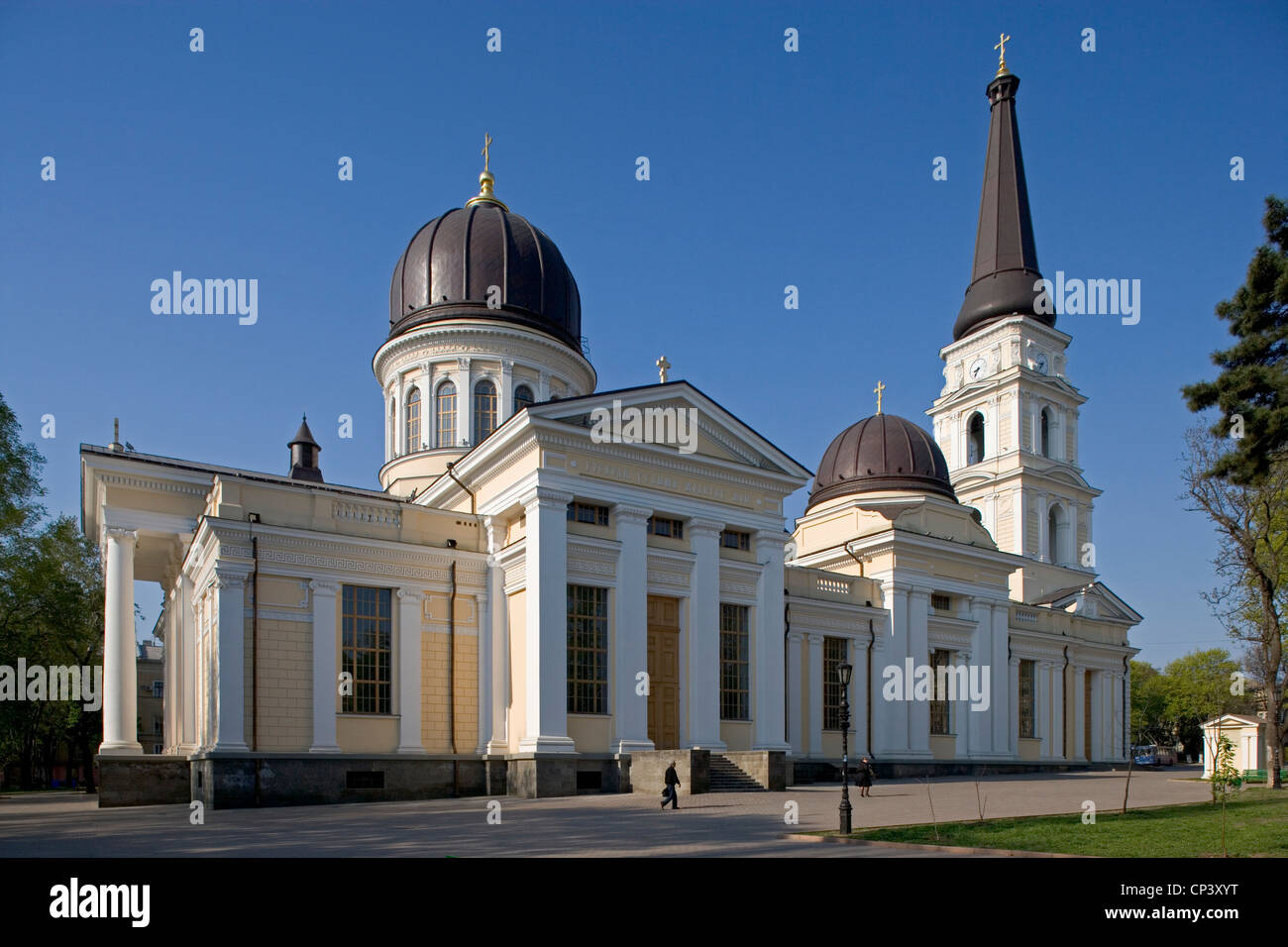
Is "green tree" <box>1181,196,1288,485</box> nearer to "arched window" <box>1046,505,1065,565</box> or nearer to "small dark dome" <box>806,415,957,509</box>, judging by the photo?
"small dark dome" <box>806,415,957,509</box>

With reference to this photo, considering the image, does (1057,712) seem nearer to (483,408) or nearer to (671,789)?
(483,408)

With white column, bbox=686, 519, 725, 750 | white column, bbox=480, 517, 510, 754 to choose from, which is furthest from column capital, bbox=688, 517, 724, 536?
white column, bbox=480, 517, 510, 754

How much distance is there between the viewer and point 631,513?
28672 mm

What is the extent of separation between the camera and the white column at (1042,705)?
45.1 m

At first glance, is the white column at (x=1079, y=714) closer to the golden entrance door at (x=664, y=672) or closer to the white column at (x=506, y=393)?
the golden entrance door at (x=664, y=672)

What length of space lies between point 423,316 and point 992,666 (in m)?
27.0

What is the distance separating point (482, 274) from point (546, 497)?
14.4 m

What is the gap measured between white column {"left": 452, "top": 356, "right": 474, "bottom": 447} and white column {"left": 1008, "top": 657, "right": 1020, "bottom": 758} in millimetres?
24893

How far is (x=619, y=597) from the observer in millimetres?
28109

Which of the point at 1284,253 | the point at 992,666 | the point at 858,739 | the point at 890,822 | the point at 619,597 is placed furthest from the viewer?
the point at 992,666

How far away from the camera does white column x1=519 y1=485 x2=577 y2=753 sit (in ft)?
86.1

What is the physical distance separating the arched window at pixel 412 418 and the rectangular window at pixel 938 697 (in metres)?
22.1

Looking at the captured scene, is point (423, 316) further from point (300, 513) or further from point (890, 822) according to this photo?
point (890, 822)
